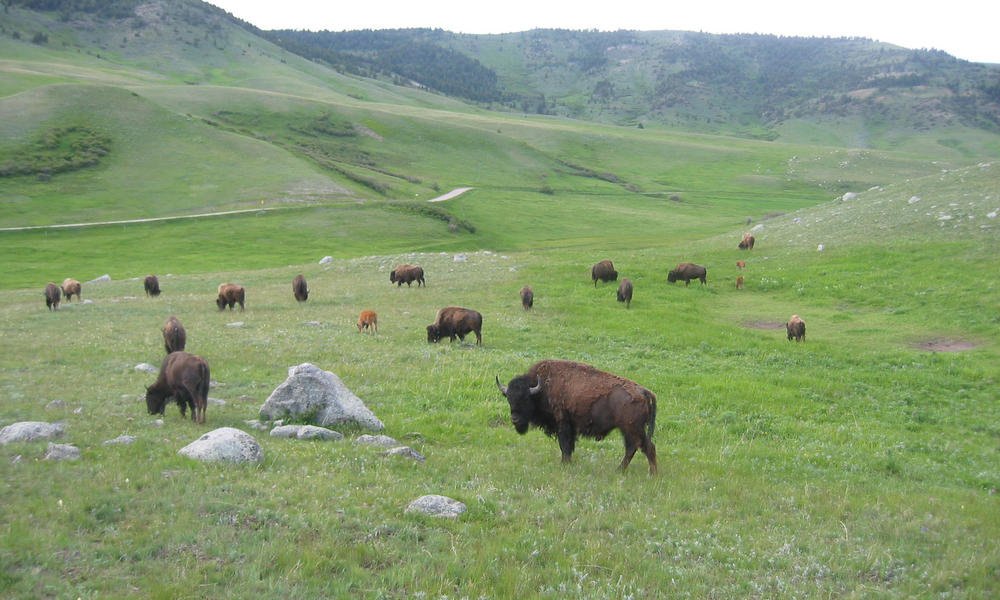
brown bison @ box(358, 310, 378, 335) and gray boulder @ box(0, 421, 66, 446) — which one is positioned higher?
gray boulder @ box(0, 421, 66, 446)

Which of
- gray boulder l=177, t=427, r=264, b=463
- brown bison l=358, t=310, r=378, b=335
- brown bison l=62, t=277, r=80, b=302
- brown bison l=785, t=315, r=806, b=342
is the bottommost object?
brown bison l=62, t=277, r=80, b=302

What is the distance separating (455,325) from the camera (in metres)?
23.6

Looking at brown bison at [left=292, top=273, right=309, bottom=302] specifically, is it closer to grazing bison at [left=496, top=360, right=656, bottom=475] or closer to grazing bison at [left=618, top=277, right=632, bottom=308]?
grazing bison at [left=618, top=277, right=632, bottom=308]

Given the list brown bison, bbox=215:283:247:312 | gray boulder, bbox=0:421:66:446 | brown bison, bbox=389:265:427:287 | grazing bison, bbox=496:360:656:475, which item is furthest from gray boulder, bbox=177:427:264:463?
brown bison, bbox=389:265:427:287

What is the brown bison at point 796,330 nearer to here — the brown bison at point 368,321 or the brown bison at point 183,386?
the brown bison at point 368,321

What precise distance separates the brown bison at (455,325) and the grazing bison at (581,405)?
11.0 meters

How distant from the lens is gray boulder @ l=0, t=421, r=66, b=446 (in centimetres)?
1007

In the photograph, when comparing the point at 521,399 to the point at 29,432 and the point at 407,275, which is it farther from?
the point at 407,275

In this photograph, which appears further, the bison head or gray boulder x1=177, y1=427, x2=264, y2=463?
the bison head

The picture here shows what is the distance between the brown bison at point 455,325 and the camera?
928 inches

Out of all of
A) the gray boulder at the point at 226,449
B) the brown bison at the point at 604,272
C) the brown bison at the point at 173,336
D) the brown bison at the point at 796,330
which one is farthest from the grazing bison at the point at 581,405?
the brown bison at the point at 604,272

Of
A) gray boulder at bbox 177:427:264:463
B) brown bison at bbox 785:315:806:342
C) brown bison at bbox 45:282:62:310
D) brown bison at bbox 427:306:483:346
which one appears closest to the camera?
gray boulder at bbox 177:427:264:463

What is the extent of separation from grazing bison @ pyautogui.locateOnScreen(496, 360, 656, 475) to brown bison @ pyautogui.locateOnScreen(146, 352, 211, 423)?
6382mm

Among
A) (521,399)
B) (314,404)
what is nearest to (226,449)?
(314,404)
